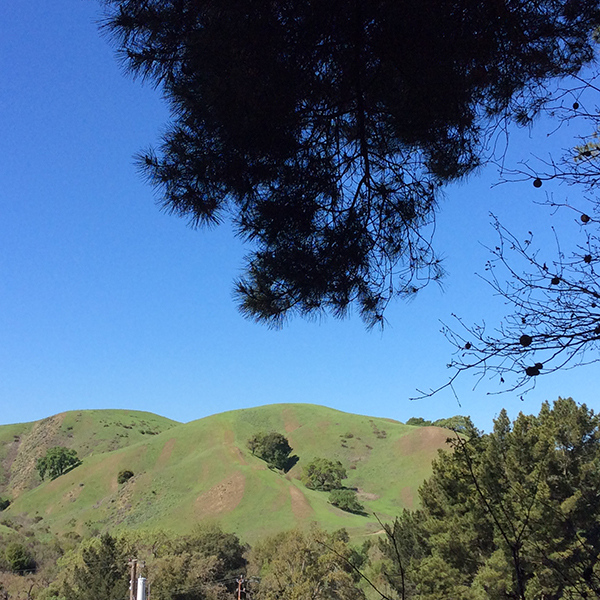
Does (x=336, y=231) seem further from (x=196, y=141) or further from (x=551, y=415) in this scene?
(x=551, y=415)

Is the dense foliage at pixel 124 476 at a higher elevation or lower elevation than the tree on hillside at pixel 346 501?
higher

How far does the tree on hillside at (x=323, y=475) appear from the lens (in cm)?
7800

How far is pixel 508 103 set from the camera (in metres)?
4.72

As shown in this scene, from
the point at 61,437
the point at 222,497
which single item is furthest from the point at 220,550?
the point at 61,437

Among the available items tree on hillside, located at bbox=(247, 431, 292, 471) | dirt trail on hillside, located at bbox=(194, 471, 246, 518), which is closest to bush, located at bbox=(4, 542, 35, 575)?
dirt trail on hillside, located at bbox=(194, 471, 246, 518)

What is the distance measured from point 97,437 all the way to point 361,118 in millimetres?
110042

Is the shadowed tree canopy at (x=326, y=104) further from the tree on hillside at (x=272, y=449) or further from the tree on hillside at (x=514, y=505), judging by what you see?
the tree on hillside at (x=272, y=449)

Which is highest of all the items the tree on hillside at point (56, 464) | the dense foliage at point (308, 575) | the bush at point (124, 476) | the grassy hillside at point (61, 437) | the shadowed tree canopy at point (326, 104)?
the grassy hillside at point (61, 437)

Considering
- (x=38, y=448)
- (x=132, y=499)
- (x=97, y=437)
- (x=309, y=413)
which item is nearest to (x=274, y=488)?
(x=132, y=499)

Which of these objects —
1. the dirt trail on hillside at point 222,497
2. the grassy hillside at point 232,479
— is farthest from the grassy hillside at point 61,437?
the dirt trail on hillside at point 222,497

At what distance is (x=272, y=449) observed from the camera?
87.8 meters

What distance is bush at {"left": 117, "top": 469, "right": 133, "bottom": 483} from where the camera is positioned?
252 ft

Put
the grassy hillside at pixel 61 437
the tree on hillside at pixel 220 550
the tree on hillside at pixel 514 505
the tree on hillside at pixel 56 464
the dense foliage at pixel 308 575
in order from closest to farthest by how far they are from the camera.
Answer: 1. the tree on hillside at pixel 514 505
2. the dense foliage at pixel 308 575
3. the tree on hillside at pixel 220 550
4. the tree on hillside at pixel 56 464
5. the grassy hillside at pixel 61 437

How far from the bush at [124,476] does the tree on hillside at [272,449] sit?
61.9ft
